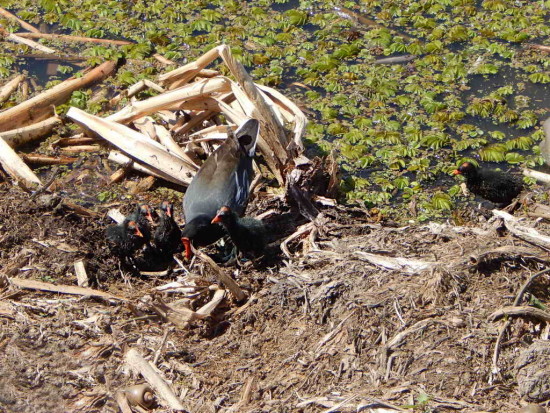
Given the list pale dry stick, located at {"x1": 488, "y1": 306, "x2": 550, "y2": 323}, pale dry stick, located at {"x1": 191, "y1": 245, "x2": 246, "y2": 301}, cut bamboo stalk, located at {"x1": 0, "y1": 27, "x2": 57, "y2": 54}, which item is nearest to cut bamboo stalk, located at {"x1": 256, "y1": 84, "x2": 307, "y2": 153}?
pale dry stick, located at {"x1": 191, "y1": 245, "x2": 246, "y2": 301}

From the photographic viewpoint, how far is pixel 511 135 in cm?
797

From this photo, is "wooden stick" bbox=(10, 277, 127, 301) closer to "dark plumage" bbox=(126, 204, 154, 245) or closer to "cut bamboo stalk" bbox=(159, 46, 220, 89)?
"dark plumage" bbox=(126, 204, 154, 245)

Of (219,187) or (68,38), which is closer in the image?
(219,187)

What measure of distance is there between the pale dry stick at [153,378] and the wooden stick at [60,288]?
79 centimetres

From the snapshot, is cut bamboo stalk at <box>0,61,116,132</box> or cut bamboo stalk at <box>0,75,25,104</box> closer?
cut bamboo stalk at <box>0,61,116,132</box>

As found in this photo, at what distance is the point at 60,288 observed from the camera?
565 cm

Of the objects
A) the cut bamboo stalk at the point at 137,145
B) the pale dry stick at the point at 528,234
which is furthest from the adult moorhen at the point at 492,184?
the cut bamboo stalk at the point at 137,145

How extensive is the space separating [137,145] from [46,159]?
1.10 metres

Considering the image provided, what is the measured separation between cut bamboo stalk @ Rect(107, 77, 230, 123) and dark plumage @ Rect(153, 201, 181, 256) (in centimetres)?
156

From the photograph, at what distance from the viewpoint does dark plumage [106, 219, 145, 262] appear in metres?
5.93

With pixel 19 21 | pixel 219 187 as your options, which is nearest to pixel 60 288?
pixel 219 187

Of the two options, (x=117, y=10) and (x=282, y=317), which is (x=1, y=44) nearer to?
(x=117, y=10)

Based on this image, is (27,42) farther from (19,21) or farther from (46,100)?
(46,100)

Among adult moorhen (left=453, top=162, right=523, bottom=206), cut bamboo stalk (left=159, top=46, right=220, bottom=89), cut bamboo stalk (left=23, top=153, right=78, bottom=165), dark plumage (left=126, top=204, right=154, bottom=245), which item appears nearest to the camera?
dark plumage (left=126, top=204, right=154, bottom=245)
